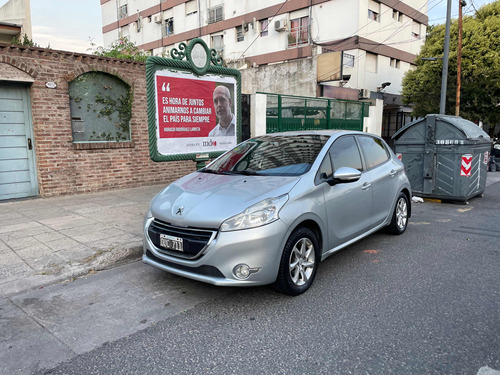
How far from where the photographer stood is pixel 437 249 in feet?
16.9

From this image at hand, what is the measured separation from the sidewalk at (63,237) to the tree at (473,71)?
18.5 m

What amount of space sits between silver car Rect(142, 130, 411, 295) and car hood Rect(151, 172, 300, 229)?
0.03 feet

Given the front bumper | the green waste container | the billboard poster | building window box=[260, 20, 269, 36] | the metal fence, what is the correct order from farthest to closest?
building window box=[260, 20, 269, 36]
the metal fence
the green waste container
the billboard poster
the front bumper

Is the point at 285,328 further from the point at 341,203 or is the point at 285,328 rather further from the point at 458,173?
the point at 458,173

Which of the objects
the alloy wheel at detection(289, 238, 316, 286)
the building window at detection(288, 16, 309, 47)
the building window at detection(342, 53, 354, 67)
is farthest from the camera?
the building window at detection(288, 16, 309, 47)

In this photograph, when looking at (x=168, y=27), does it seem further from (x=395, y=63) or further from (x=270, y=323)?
(x=270, y=323)

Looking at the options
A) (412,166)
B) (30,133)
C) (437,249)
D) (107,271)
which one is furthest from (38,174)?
(412,166)

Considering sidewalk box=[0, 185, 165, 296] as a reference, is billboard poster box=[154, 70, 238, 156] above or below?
above

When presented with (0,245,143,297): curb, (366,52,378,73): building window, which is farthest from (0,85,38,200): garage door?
(366,52,378,73): building window

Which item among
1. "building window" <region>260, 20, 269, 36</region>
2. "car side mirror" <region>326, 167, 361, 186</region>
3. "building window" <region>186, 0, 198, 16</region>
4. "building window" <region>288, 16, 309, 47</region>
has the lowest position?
"car side mirror" <region>326, 167, 361, 186</region>

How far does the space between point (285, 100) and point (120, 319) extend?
861cm

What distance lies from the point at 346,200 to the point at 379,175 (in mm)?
1092

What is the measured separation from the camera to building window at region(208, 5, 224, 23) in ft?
97.2

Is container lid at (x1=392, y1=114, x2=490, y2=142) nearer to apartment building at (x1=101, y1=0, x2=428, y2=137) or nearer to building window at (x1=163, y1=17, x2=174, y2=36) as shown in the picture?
apartment building at (x1=101, y1=0, x2=428, y2=137)
